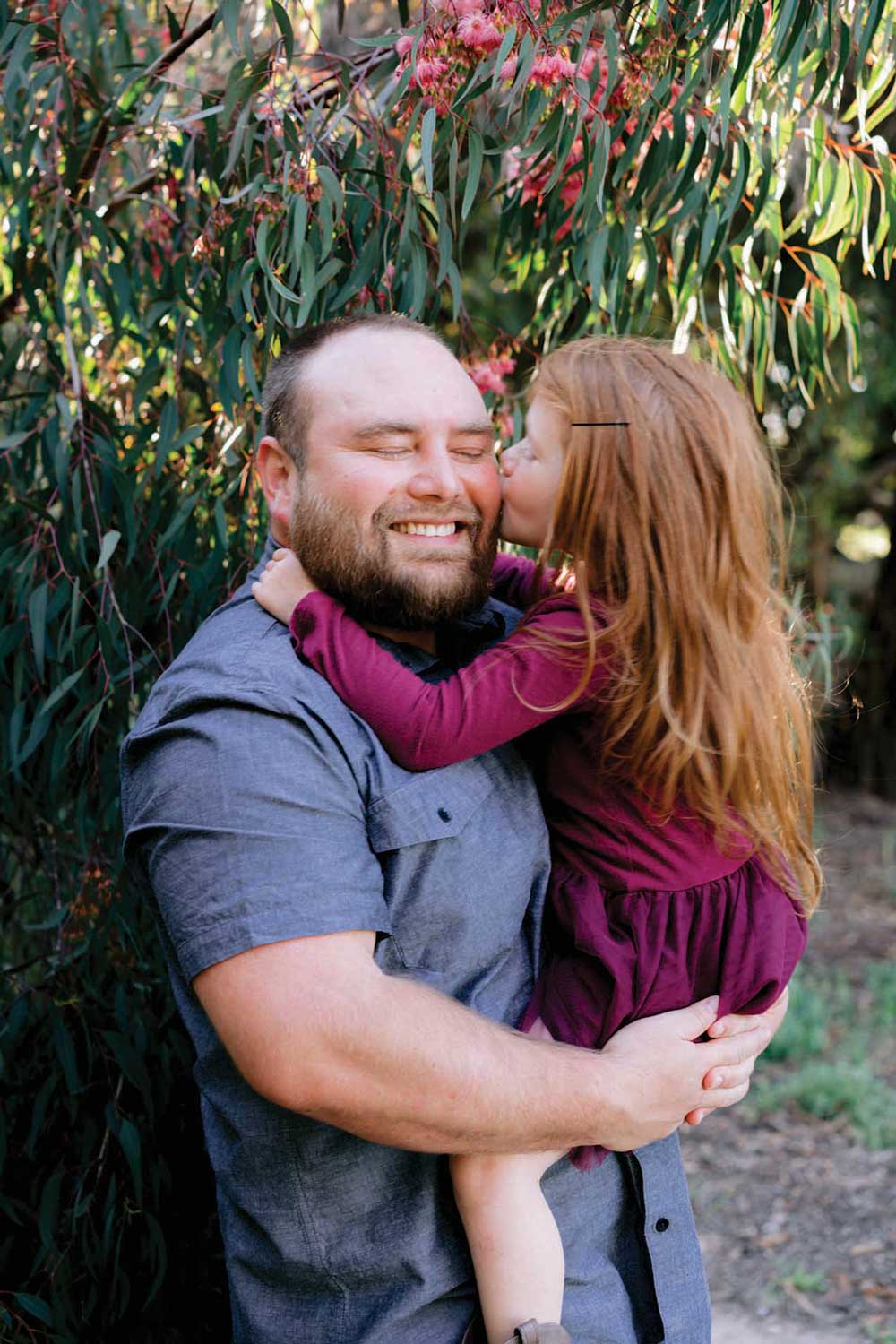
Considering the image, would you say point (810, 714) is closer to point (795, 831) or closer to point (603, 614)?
point (795, 831)

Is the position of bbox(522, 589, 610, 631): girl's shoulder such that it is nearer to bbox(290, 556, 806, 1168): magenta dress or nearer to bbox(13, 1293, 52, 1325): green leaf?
bbox(290, 556, 806, 1168): magenta dress

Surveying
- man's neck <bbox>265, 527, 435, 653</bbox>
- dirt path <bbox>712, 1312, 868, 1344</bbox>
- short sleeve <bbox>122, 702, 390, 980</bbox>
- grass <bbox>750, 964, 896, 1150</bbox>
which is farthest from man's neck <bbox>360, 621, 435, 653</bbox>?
grass <bbox>750, 964, 896, 1150</bbox>

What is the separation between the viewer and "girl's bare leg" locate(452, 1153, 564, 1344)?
1.47 m

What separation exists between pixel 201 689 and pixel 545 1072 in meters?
0.54

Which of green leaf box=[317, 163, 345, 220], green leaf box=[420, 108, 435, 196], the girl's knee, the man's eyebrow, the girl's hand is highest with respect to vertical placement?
green leaf box=[420, 108, 435, 196]

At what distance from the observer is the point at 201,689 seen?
55.6 inches

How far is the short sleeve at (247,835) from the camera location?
1.32m

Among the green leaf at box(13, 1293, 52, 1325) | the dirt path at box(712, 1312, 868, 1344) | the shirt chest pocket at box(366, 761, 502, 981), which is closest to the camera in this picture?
the shirt chest pocket at box(366, 761, 502, 981)

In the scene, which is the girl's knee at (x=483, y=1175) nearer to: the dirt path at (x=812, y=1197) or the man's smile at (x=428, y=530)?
the man's smile at (x=428, y=530)

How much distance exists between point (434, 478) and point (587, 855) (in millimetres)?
512

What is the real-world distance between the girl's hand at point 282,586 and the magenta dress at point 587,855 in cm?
4

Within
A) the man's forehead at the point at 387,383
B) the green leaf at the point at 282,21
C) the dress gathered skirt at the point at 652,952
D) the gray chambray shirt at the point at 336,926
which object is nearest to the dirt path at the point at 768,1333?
the gray chambray shirt at the point at 336,926

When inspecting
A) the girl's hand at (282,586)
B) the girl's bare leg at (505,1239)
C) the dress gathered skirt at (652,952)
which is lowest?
the girl's bare leg at (505,1239)

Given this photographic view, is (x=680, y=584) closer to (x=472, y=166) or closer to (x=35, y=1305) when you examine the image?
(x=472, y=166)
